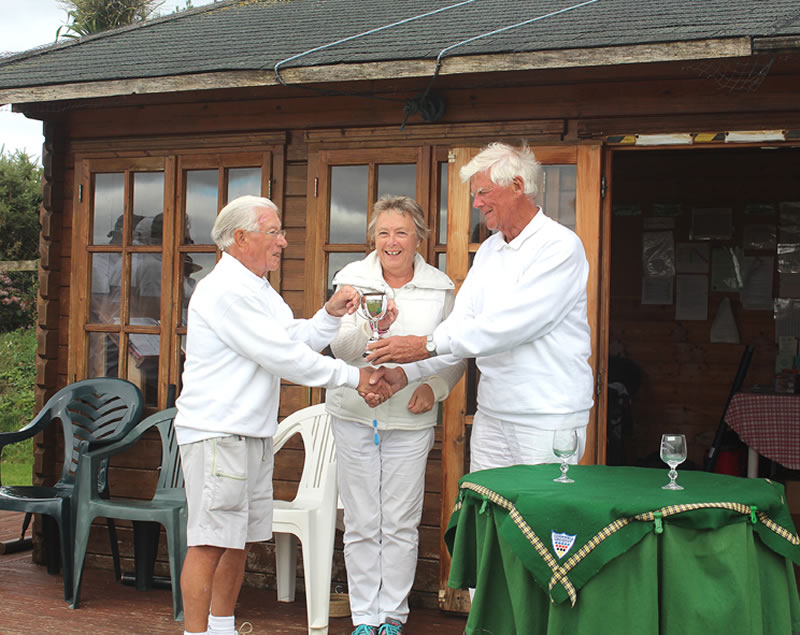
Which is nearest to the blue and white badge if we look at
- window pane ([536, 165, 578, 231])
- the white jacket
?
the white jacket

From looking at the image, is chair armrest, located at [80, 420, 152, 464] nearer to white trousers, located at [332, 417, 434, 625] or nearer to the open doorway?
white trousers, located at [332, 417, 434, 625]

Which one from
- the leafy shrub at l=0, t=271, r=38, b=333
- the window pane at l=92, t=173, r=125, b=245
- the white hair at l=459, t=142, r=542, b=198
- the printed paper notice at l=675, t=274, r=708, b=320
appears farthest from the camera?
the leafy shrub at l=0, t=271, r=38, b=333

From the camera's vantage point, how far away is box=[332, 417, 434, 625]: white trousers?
358 centimetres

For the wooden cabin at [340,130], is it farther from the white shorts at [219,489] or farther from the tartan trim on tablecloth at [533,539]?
the tartan trim on tablecloth at [533,539]

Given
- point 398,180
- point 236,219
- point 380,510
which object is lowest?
point 380,510

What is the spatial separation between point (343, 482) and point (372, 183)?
1478mm

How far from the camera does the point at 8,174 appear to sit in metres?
13.8

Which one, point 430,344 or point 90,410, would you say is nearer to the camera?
point 430,344

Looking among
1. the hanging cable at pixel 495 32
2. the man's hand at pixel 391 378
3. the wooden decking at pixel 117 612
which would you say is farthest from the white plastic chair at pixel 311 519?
the hanging cable at pixel 495 32

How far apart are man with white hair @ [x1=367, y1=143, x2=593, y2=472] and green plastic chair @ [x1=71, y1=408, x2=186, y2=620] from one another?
4.39ft

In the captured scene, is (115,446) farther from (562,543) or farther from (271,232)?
(562,543)

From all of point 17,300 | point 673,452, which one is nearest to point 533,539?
point 673,452

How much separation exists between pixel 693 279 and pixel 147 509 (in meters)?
4.25

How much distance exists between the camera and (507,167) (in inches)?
129
